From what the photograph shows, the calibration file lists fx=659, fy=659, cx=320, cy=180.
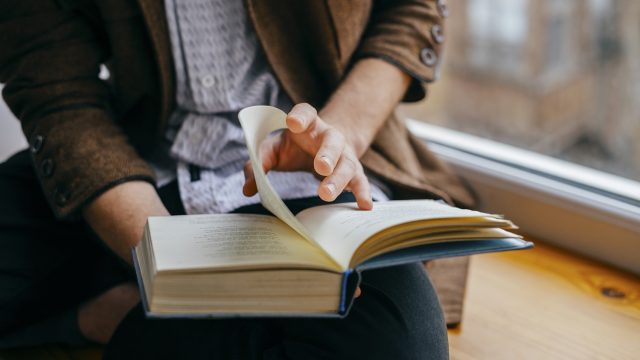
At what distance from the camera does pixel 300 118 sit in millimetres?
650

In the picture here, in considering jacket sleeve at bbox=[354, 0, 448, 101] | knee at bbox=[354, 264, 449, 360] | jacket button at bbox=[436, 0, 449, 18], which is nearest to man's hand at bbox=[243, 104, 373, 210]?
knee at bbox=[354, 264, 449, 360]

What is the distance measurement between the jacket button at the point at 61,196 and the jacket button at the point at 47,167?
0.10 feet

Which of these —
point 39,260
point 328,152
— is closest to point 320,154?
point 328,152

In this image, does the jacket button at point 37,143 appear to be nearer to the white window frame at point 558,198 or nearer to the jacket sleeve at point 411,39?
the jacket sleeve at point 411,39

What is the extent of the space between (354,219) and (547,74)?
10213 millimetres

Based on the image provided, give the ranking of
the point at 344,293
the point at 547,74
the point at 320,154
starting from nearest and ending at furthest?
the point at 344,293 < the point at 320,154 < the point at 547,74

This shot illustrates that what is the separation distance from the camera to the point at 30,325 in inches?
36.1

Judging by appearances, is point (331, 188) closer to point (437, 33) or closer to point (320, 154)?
point (320, 154)

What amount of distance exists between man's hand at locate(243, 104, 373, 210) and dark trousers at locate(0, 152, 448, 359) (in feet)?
0.23

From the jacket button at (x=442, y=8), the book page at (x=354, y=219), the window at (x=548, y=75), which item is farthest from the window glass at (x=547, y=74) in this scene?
the book page at (x=354, y=219)

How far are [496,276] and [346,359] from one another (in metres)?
0.53

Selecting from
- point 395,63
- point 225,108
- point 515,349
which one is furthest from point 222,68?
point 515,349

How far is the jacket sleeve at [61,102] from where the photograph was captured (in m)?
0.82

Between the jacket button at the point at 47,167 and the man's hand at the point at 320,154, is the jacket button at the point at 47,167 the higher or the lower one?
the lower one
